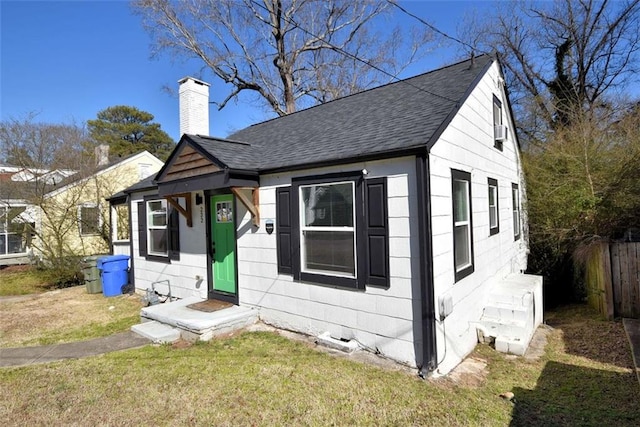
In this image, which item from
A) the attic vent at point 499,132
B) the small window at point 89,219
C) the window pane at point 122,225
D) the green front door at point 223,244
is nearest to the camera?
the green front door at point 223,244

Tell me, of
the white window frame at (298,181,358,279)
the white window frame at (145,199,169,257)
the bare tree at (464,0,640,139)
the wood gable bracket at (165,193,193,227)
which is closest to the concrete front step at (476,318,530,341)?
the white window frame at (298,181,358,279)

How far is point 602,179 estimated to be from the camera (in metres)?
8.17

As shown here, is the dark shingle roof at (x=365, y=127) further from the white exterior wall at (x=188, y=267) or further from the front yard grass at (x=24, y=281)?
the front yard grass at (x=24, y=281)

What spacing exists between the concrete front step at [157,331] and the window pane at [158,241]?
269cm

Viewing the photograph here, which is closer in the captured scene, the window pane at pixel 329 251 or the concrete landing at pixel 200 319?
the window pane at pixel 329 251

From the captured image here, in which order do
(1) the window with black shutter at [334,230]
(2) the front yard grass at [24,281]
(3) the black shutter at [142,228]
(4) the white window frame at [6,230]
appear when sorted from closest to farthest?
(1) the window with black shutter at [334,230] → (3) the black shutter at [142,228] → (2) the front yard grass at [24,281] → (4) the white window frame at [6,230]

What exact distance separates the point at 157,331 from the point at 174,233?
2782mm

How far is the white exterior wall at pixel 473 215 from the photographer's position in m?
4.58

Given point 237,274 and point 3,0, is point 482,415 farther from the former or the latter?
point 3,0

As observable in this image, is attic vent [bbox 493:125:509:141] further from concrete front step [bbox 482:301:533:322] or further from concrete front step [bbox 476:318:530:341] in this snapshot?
concrete front step [bbox 476:318:530:341]

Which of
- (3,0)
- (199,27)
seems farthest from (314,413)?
(199,27)

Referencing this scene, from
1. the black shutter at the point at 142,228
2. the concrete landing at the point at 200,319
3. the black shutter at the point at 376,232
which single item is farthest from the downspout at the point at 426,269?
the black shutter at the point at 142,228

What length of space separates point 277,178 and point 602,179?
7.64 m

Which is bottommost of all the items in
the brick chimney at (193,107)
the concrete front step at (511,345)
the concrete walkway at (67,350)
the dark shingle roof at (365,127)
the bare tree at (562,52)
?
the concrete front step at (511,345)
